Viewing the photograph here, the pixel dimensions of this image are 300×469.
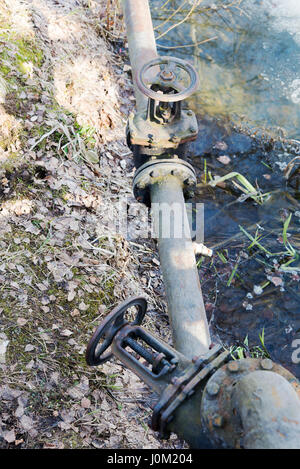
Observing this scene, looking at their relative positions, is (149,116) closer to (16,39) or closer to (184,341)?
(184,341)

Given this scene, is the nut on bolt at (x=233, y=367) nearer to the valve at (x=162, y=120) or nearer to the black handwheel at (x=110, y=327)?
Answer: the black handwheel at (x=110, y=327)

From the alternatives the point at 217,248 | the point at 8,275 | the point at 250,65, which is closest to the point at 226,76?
the point at 250,65

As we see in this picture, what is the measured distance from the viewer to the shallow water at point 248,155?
4.11 m

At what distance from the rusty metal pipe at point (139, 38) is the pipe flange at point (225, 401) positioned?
2.15m

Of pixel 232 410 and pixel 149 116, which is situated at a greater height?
pixel 149 116

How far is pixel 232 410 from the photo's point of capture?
1.64 meters

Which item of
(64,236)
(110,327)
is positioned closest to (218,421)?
(110,327)

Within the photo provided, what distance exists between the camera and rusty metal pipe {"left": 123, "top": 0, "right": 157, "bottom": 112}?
345cm

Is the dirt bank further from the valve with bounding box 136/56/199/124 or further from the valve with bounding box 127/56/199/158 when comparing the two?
the valve with bounding box 136/56/199/124

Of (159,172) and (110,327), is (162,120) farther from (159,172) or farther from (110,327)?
(110,327)

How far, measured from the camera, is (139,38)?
3641 millimetres

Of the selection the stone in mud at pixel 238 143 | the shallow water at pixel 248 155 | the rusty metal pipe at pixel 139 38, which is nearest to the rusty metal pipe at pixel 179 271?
the rusty metal pipe at pixel 139 38

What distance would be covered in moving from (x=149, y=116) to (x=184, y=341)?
4.91ft

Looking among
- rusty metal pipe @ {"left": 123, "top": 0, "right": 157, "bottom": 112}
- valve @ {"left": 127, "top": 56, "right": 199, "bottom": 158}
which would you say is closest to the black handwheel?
valve @ {"left": 127, "top": 56, "right": 199, "bottom": 158}
